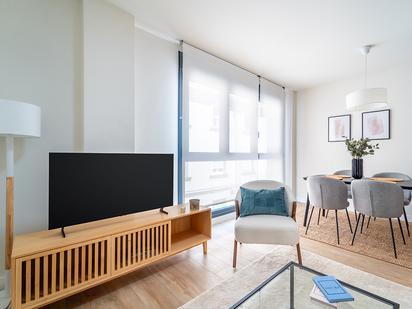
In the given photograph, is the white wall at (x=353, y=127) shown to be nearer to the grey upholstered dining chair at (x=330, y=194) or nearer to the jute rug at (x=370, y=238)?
the jute rug at (x=370, y=238)

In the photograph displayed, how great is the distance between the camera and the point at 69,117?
1950 mm

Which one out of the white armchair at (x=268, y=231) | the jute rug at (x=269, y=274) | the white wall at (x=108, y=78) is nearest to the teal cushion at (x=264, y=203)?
the white armchair at (x=268, y=231)

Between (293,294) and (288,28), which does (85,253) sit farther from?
(288,28)

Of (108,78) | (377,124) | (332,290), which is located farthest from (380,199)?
(108,78)

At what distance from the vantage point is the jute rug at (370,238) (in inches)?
87.8

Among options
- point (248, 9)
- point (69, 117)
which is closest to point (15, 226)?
point (69, 117)

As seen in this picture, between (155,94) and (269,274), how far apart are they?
2.30 metres

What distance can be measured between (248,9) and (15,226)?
2911 millimetres

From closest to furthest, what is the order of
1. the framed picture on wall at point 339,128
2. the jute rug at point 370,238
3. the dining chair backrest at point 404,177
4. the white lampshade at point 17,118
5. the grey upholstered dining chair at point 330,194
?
1. the white lampshade at point 17,118
2. the jute rug at point 370,238
3. the grey upholstered dining chair at point 330,194
4. the dining chair backrest at point 404,177
5. the framed picture on wall at point 339,128

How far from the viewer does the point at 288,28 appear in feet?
8.02

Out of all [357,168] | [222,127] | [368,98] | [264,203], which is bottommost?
[264,203]

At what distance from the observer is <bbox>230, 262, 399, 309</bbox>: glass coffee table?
1082mm

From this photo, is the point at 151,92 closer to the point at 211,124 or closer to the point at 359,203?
the point at 211,124

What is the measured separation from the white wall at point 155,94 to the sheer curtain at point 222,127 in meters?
0.17
